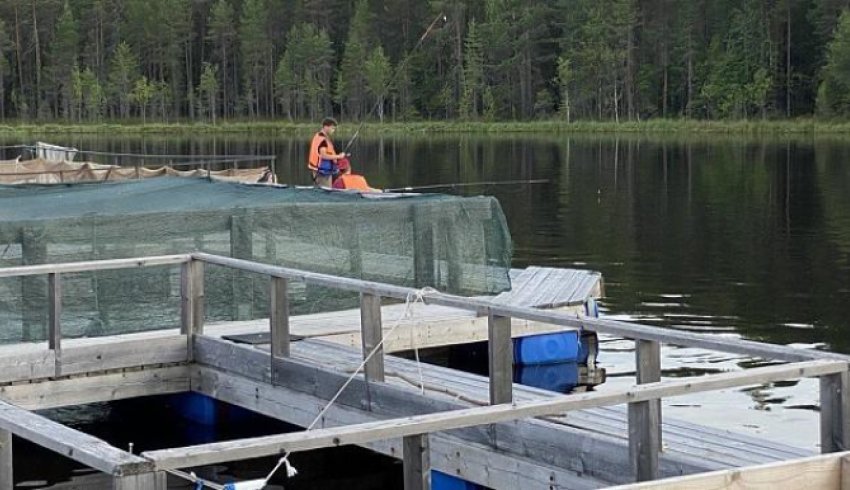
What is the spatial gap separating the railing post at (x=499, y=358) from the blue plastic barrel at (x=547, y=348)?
549 cm

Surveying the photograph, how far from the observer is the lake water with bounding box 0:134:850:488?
1700 centimetres

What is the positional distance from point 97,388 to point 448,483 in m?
3.49

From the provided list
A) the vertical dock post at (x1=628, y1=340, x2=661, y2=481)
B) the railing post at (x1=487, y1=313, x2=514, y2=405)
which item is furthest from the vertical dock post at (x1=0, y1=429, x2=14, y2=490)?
the railing post at (x1=487, y1=313, x2=514, y2=405)

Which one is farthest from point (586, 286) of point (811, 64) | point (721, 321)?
point (811, 64)

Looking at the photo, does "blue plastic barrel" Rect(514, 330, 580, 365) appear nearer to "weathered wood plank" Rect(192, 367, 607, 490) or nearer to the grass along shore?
"weathered wood plank" Rect(192, 367, 607, 490)

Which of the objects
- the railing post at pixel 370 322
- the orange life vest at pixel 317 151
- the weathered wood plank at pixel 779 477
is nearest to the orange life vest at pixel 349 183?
the orange life vest at pixel 317 151

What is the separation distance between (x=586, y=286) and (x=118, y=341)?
19.2 ft

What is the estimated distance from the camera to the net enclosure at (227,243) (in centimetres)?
1300

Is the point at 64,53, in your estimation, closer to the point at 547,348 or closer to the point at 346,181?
the point at 346,181

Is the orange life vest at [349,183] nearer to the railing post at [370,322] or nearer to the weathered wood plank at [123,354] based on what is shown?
the weathered wood plank at [123,354]

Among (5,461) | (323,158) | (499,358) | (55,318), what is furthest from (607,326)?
(323,158)

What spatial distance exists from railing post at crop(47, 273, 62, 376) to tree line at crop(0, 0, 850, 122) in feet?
253

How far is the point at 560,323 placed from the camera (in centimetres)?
891

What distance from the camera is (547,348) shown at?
15453 mm
